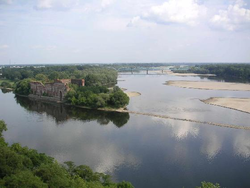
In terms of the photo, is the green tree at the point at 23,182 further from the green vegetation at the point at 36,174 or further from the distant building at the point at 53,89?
the distant building at the point at 53,89

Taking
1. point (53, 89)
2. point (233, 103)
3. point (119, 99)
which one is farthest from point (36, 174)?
point (233, 103)

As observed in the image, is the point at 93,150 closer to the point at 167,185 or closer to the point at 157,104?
the point at 167,185

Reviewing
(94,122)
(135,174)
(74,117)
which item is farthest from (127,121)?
(135,174)

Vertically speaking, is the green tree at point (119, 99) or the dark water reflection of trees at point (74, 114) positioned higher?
the green tree at point (119, 99)

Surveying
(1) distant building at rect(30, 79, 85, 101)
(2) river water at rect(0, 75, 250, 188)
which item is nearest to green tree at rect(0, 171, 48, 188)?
(2) river water at rect(0, 75, 250, 188)

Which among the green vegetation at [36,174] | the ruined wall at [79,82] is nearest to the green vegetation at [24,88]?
the ruined wall at [79,82]

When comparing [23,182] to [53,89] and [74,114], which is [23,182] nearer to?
[74,114]

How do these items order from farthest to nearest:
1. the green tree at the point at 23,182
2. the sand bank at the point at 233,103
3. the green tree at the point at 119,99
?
the sand bank at the point at 233,103
the green tree at the point at 119,99
the green tree at the point at 23,182
